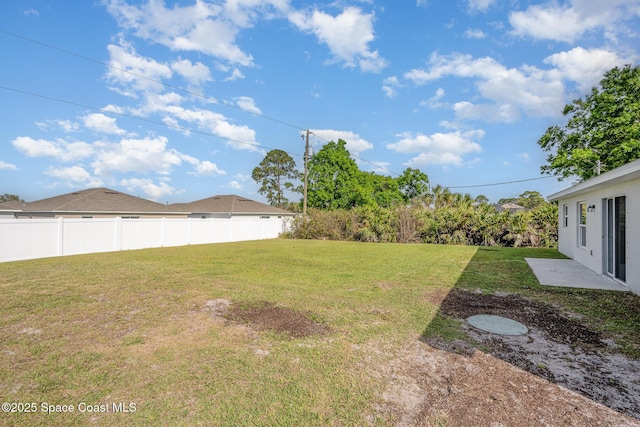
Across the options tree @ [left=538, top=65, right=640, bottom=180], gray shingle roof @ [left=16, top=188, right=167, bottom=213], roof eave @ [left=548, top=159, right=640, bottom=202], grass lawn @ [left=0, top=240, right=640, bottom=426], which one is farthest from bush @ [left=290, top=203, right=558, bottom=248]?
gray shingle roof @ [left=16, top=188, right=167, bottom=213]

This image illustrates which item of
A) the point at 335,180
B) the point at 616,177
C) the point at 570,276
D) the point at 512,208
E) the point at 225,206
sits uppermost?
the point at 335,180

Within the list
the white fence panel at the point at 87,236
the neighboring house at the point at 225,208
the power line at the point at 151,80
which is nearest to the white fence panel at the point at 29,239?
the white fence panel at the point at 87,236

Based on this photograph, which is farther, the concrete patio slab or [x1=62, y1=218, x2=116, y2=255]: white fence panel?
[x1=62, y1=218, x2=116, y2=255]: white fence panel

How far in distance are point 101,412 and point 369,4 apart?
14234 mm

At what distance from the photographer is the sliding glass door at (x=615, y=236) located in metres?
6.76

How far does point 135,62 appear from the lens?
14789mm

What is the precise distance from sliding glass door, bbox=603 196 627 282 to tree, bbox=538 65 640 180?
42.4 ft

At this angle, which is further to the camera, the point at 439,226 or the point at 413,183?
the point at 413,183

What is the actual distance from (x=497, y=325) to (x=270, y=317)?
3.22 meters

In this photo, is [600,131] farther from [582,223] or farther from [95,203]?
[95,203]

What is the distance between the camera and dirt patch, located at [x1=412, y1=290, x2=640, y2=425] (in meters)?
2.36

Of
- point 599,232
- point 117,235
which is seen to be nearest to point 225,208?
point 117,235

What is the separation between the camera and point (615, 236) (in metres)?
6.97

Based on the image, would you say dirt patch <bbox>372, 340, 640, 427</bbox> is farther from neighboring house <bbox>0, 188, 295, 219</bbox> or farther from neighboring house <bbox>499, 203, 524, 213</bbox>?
neighboring house <bbox>0, 188, 295, 219</bbox>
